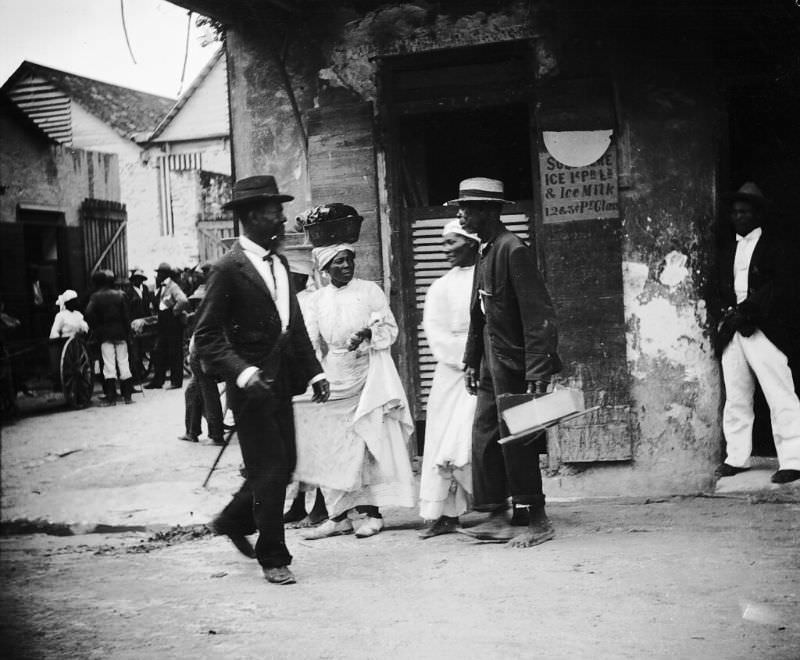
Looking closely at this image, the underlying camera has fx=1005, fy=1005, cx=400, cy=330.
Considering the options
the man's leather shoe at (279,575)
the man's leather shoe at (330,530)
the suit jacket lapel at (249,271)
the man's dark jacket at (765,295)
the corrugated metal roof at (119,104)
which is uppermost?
the corrugated metal roof at (119,104)

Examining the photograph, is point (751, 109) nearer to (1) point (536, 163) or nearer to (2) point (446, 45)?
(1) point (536, 163)

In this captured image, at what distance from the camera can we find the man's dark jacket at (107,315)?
13359 millimetres

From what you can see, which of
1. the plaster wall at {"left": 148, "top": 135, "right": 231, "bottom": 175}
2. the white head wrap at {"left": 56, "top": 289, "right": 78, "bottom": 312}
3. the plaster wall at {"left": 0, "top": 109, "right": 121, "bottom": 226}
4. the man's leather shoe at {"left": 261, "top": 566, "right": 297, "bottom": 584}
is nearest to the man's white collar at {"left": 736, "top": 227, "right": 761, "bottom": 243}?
the man's leather shoe at {"left": 261, "top": 566, "right": 297, "bottom": 584}

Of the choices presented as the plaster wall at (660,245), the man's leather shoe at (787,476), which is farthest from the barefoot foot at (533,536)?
the man's leather shoe at (787,476)

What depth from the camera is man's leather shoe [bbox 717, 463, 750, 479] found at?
23.2 feet

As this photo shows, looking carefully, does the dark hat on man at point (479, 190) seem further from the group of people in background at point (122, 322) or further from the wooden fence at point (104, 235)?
the wooden fence at point (104, 235)

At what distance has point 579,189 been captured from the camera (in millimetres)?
7359

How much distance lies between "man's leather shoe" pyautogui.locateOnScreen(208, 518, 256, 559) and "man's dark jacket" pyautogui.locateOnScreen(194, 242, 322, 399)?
0.76m

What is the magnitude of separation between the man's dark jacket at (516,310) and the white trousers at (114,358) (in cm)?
868

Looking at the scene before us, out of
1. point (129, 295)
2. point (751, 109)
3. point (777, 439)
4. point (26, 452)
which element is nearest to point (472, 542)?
point (777, 439)

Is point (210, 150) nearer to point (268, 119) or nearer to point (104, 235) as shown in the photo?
point (104, 235)

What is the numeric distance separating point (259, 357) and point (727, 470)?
3752mm

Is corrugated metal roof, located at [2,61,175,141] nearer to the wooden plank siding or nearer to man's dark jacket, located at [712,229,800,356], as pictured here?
the wooden plank siding

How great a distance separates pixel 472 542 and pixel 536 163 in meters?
3.01
